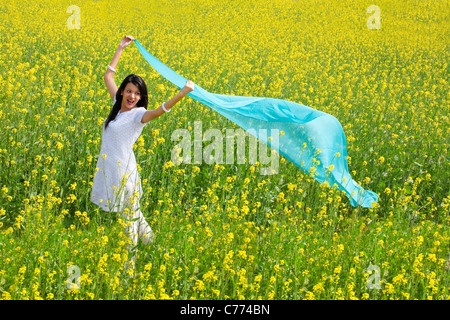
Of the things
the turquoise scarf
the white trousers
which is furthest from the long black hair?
the turquoise scarf

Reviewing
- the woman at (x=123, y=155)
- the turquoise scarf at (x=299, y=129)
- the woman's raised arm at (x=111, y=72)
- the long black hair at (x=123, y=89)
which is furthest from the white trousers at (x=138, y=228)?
the turquoise scarf at (x=299, y=129)

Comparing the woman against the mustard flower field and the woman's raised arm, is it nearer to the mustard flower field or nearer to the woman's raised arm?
the mustard flower field

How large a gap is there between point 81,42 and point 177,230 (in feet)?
27.4

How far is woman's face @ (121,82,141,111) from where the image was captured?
4000 millimetres

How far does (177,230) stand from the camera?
410 centimetres

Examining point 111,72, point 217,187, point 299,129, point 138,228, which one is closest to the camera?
point 138,228

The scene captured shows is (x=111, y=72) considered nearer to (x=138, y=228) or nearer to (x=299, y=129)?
(x=138, y=228)

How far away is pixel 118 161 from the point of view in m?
3.96

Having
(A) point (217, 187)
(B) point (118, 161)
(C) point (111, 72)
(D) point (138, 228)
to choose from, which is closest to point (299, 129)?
(A) point (217, 187)

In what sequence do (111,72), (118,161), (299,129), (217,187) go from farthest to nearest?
1. (217,187)
2. (299,129)
3. (111,72)
4. (118,161)

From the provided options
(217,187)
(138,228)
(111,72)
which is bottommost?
(138,228)

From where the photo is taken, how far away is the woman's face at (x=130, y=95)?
13.1 ft

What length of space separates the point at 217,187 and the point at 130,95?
1.84 m

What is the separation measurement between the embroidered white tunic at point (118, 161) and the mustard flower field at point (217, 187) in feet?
0.61
